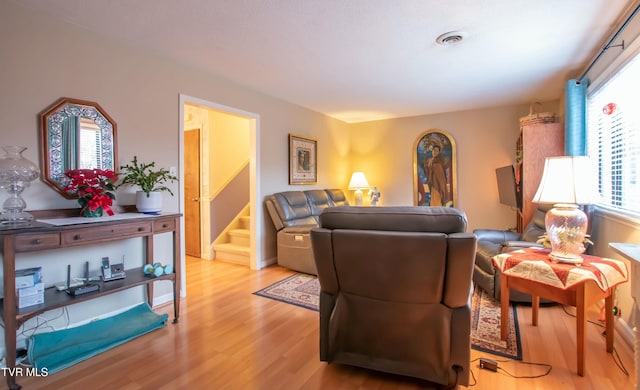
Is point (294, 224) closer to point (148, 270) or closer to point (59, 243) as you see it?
point (148, 270)

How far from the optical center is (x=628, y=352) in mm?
1956

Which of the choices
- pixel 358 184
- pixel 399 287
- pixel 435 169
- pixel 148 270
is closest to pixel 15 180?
pixel 148 270

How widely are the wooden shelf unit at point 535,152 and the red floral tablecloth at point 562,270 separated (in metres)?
1.77

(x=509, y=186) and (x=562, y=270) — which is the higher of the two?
(x=509, y=186)

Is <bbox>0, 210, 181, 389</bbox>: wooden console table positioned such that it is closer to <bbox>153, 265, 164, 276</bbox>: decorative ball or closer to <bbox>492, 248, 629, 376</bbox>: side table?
<bbox>153, 265, 164, 276</bbox>: decorative ball

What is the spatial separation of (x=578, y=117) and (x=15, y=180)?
4.70 m

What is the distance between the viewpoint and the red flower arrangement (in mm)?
2121

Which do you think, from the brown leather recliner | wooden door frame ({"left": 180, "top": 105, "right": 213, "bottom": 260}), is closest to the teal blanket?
the brown leather recliner

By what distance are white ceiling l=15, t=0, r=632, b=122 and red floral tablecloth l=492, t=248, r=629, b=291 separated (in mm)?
1674

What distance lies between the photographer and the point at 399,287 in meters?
1.55

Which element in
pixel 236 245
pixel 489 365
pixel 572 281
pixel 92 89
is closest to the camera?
pixel 572 281

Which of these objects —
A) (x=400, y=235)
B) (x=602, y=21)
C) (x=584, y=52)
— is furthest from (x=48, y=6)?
(x=584, y=52)

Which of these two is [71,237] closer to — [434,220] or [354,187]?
[434,220]

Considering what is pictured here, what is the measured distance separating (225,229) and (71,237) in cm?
282
